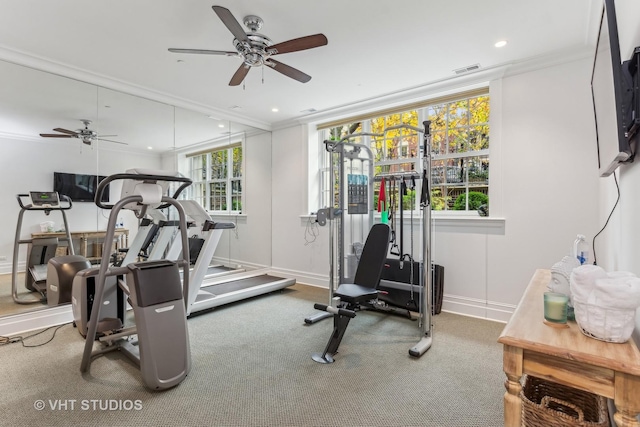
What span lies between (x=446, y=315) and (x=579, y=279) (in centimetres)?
278

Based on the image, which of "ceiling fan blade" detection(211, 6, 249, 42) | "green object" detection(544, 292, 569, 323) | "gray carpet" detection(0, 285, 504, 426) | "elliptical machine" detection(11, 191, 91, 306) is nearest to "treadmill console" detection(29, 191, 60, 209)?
"elliptical machine" detection(11, 191, 91, 306)

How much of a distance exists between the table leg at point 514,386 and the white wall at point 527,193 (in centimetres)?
259

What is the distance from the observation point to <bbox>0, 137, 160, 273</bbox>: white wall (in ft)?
10.6

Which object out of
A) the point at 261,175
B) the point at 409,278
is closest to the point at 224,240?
the point at 261,175

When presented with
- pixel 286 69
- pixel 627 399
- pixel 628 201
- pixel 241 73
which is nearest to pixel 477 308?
pixel 628 201

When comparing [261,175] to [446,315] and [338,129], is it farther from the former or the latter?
[446,315]

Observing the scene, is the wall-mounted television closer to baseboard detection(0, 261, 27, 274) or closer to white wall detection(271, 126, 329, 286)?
white wall detection(271, 126, 329, 286)

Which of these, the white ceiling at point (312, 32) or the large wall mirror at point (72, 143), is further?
the large wall mirror at point (72, 143)

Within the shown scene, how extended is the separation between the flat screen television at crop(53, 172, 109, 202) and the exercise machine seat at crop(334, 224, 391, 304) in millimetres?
3039

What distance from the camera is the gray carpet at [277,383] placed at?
190 centimetres

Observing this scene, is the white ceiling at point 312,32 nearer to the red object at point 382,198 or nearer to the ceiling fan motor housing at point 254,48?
the ceiling fan motor housing at point 254,48

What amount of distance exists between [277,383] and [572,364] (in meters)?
1.78

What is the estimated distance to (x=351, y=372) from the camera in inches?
95.1

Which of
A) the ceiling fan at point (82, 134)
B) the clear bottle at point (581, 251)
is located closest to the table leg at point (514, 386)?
the clear bottle at point (581, 251)
